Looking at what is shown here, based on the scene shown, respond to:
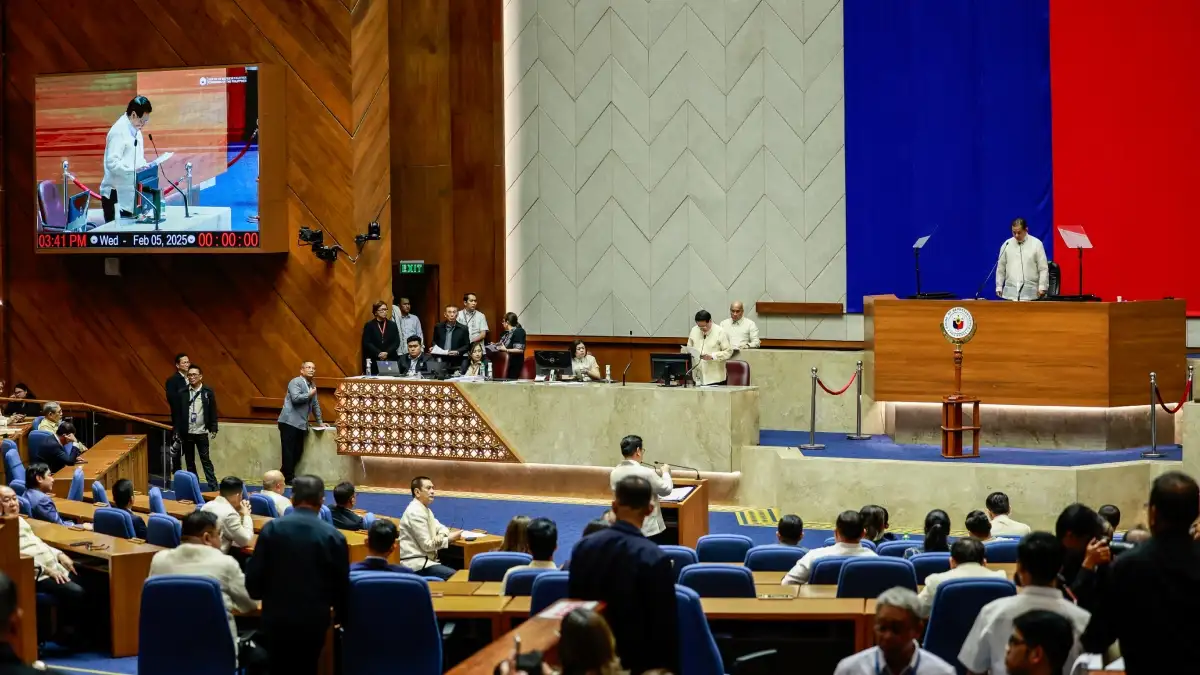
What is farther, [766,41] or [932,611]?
[766,41]

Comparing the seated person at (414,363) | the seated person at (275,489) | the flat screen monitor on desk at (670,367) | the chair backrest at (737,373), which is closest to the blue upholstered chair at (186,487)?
the seated person at (275,489)

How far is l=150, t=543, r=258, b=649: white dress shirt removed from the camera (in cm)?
654

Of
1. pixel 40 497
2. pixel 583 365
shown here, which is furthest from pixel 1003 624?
pixel 583 365

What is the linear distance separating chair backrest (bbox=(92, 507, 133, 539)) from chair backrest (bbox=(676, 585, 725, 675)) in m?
5.27

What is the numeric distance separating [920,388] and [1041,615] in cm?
968

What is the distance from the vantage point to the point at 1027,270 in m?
13.6

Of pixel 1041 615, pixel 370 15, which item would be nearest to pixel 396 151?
pixel 370 15

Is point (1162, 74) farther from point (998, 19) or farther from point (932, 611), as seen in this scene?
point (932, 611)

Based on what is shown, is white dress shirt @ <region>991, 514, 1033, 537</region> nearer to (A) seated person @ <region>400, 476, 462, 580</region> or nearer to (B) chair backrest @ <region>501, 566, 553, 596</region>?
(A) seated person @ <region>400, 476, 462, 580</region>

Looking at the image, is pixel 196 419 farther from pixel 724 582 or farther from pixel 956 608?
pixel 956 608

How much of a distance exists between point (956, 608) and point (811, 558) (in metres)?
1.70

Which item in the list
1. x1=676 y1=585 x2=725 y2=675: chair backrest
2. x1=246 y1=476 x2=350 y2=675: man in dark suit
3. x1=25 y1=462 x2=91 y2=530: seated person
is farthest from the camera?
x1=25 y1=462 x2=91 y2=530: seated person

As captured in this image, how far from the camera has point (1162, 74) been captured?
14.8 m
